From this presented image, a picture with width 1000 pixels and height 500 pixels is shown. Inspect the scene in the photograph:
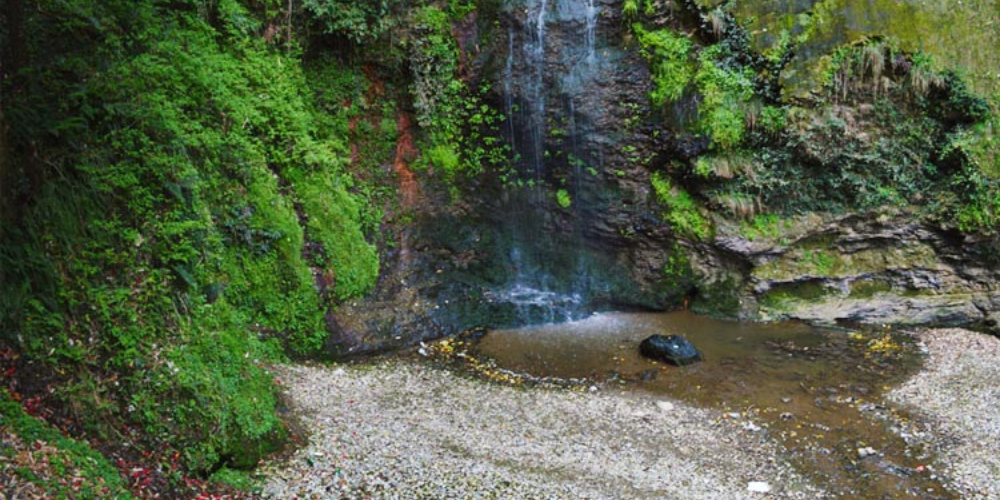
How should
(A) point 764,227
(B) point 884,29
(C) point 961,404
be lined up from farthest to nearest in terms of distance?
(A) point 764,227 → (B) point 884,29 → (C) point 961,404

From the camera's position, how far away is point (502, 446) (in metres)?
7.01

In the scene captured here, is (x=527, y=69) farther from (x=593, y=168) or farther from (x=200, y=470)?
(x=200, y=470)

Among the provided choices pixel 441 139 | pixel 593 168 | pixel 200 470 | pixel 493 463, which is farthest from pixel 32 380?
pixel 593 168

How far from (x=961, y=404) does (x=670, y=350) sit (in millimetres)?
3641

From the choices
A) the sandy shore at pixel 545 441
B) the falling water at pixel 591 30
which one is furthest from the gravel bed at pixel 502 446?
the falling water at pixel 591 30

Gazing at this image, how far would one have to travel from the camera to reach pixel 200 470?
5.59 metres

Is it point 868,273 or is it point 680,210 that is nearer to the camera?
point 868,273

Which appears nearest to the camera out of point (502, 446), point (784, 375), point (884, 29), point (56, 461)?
point (56, 461)

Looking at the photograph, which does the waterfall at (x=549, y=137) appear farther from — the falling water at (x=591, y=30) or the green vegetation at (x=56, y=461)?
the green vegetation at (x=56, y=461)

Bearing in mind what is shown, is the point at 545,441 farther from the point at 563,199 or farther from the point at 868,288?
the point at 868,288

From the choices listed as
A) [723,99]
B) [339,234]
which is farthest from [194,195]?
[723,99]

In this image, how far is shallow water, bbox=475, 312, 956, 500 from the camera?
278 inches

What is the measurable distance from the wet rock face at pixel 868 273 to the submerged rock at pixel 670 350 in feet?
7.50

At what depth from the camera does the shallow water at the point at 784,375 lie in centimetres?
707
